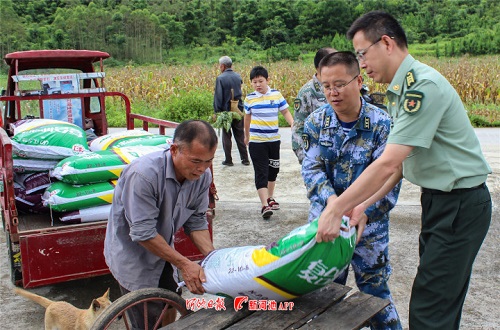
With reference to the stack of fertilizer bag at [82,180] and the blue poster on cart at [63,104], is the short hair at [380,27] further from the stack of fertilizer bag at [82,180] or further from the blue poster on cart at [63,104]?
the blue poster on cart at [63,104]

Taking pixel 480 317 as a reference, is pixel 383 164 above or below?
above

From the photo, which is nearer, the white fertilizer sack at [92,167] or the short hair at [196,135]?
the short hair at [196,135]

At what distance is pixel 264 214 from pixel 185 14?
4183 centimetres

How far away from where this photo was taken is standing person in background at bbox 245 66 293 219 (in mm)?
6219

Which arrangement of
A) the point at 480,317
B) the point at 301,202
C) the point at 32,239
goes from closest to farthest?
the point at 32,239 < the point at 480,317 < the point at 301,202

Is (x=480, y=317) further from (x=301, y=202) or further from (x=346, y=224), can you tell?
(x=301, y=202)

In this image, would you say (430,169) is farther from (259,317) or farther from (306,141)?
(259,317)

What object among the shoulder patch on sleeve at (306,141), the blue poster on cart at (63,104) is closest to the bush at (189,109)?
the blue poster on cart at (63,104)

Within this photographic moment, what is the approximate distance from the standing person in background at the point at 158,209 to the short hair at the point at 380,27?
0.85 metres

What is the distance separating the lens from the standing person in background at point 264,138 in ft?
20.4

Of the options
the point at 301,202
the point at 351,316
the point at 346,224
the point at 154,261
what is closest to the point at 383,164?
the point at 346,224

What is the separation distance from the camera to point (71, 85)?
6.00 m

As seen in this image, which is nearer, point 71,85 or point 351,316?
point 351,316

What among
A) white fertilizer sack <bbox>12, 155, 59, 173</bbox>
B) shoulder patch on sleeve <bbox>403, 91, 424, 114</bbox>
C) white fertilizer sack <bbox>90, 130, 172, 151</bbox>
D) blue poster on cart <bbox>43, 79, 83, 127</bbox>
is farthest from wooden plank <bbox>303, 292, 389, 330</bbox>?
blue poster on cart <bbox>43, 79, 83, 127</bbox>
